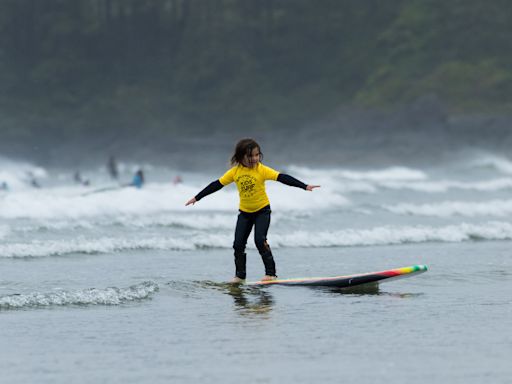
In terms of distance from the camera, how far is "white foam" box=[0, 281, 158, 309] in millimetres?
11336

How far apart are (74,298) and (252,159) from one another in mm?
2625

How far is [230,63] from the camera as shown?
428 ft

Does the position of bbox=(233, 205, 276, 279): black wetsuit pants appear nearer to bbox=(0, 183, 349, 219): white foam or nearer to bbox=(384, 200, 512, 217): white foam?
bbox=(0, 183, 349, 219): white foam

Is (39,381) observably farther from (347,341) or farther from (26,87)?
(26,87)

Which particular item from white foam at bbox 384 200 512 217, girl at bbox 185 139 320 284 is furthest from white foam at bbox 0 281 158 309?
white foam at bbox 384 200 512 217

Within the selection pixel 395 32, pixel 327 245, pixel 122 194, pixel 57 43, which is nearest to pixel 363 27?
pixel 395 32

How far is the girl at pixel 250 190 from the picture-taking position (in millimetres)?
12844

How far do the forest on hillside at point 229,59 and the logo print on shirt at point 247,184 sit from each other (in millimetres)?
109243

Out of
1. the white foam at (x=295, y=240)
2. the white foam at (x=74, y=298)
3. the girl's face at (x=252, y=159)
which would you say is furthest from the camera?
the white foam at (x=295, y=240)

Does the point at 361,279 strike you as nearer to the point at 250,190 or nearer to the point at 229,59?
the point at 250,190

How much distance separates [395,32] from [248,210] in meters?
123

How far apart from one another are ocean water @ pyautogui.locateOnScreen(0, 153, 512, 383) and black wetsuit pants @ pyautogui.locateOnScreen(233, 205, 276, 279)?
53 cm

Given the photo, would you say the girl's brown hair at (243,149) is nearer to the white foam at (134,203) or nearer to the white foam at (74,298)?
the white foam at (74,298)

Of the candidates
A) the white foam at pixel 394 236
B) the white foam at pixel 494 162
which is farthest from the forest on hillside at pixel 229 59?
the white foam at pixel 394 236
